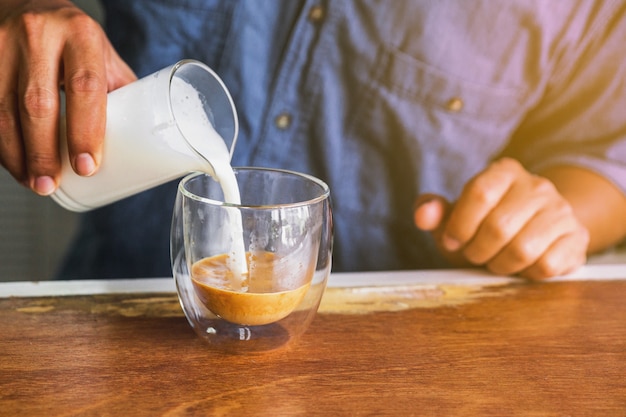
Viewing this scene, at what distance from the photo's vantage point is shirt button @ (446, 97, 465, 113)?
115 cm

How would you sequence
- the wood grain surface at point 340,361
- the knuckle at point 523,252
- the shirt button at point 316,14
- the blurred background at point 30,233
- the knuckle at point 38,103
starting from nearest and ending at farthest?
the wood grain surface at point 340,361 < the knuckle at point 38,103 < the knuckle at point 523,252 < the shirt button at point 316,14 < the blurred background at point 30,233

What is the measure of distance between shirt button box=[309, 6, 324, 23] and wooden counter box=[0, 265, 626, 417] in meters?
0.45

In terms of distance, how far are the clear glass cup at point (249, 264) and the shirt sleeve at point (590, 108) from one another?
2.01 feet

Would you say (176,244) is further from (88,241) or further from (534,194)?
(88,241)

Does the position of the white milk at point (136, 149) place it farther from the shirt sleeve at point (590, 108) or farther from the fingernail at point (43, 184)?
the shirt sleeve at point (590, 108)

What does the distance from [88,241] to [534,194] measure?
0.79 meters

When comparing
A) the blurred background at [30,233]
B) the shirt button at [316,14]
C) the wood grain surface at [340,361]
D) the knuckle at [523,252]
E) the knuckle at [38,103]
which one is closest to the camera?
the wood grain surface at [340,361]

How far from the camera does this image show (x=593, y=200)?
1.09m

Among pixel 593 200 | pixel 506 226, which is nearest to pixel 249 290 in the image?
pixel 506 226

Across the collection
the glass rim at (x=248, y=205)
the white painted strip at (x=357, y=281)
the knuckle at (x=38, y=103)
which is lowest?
the white painted strip at (x=357, y=281)

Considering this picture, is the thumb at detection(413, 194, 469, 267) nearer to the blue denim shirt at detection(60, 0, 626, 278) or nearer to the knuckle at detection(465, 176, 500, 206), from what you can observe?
the knuckle at detection(465, 176, 500, 206)

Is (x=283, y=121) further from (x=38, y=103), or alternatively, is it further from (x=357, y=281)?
(x=38, y=103)

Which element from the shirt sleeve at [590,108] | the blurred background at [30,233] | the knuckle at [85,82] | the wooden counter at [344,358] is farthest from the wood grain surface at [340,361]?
the blurred background at [30,233]

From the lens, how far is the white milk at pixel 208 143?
2.07 ft
